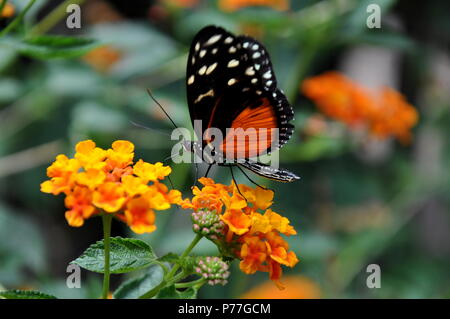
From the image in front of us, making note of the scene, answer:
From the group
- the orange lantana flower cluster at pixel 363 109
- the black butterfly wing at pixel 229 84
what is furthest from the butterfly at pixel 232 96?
the orange lantana flower cluster at pixel 363 109

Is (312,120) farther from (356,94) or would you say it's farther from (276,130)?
(276,130)

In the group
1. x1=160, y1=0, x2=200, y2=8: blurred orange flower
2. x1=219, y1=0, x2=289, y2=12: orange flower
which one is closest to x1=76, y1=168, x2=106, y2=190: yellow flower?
x1=219, y1=0, x2=289, y2=12: orange flower

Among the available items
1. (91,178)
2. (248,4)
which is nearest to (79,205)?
(91,178)

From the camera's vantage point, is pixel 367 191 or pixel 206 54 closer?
pixel 206 54

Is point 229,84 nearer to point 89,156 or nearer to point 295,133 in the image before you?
point 89,156

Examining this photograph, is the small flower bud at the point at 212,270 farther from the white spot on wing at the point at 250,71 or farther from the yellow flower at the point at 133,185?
the white spot on wing at the point at 250,71

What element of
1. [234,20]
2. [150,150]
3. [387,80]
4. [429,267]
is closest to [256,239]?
[234,20]
